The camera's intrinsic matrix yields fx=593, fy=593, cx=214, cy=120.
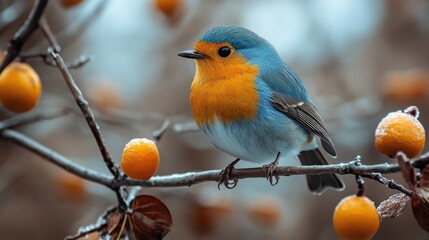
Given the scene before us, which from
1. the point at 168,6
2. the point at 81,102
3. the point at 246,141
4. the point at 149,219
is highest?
the point at 168,6

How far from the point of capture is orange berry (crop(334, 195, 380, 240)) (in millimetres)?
1181

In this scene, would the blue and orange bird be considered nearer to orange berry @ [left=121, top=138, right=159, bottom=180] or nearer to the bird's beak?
the bird's beak

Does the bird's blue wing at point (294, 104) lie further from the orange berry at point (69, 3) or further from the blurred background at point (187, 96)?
the orange berry at point (69, 3)

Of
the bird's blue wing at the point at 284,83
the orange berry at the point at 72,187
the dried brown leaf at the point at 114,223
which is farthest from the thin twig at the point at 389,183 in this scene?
the orange berry at the point at 72,187

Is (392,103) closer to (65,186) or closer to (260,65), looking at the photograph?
(260,65)

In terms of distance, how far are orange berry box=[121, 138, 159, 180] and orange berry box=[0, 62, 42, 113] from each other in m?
0.41

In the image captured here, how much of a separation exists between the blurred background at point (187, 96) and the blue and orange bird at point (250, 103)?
323 mm

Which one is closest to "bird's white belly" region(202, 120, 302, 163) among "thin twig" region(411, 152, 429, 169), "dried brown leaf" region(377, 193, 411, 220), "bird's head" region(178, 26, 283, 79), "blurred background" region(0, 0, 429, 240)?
"bird's head" region(178, 26, 283, 79)

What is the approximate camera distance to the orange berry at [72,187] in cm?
223

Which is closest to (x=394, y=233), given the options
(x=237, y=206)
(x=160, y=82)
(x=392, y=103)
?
(x=392, y=103)

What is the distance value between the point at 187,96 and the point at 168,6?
1240 mm

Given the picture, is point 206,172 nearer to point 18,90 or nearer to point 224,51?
point 18,90

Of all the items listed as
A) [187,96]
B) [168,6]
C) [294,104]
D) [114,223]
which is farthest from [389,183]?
[187,96]

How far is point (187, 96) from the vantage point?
3389mm
